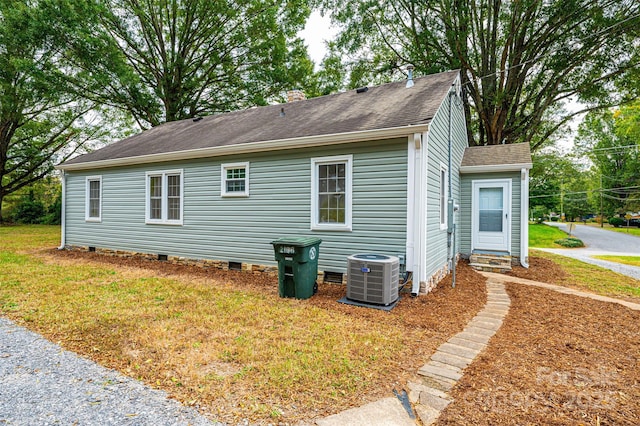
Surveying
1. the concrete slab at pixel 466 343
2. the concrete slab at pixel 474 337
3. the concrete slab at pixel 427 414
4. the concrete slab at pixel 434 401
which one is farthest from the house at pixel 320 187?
the concrete slab at pixel 427 414

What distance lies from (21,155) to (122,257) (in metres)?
21.7

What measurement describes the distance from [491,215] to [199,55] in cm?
1807

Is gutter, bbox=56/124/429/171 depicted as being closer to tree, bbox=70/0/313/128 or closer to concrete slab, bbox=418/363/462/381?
concrete slab, bbox=418/363/462/381

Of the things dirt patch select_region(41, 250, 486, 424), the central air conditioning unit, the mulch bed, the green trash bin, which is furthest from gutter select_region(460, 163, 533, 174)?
the green trash bin

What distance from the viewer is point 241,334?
3.95 m

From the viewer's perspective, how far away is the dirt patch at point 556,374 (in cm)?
245

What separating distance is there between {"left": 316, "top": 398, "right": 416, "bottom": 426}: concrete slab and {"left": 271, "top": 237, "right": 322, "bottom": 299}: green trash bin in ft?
A: 10.4

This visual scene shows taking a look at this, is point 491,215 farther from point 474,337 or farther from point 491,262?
point 474,337

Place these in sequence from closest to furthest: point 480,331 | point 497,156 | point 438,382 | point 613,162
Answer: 1. point 438,382
2. point 480,331
3. point 497,156
4. point 613,162

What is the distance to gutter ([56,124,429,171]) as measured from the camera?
5672 millimetres

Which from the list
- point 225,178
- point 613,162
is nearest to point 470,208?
point 225,178

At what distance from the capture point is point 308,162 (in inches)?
265

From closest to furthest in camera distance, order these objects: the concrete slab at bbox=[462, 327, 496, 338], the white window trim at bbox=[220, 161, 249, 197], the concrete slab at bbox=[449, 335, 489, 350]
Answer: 1. the concrete slab at bbox=[449, 335, 489, 350]
2. the concrete slab at bbox=[462, 327, 496, 338]
3. the white window trim at bbox=[220, 161, 249, 197]

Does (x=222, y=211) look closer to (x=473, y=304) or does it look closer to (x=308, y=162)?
(x=308, y=162)
